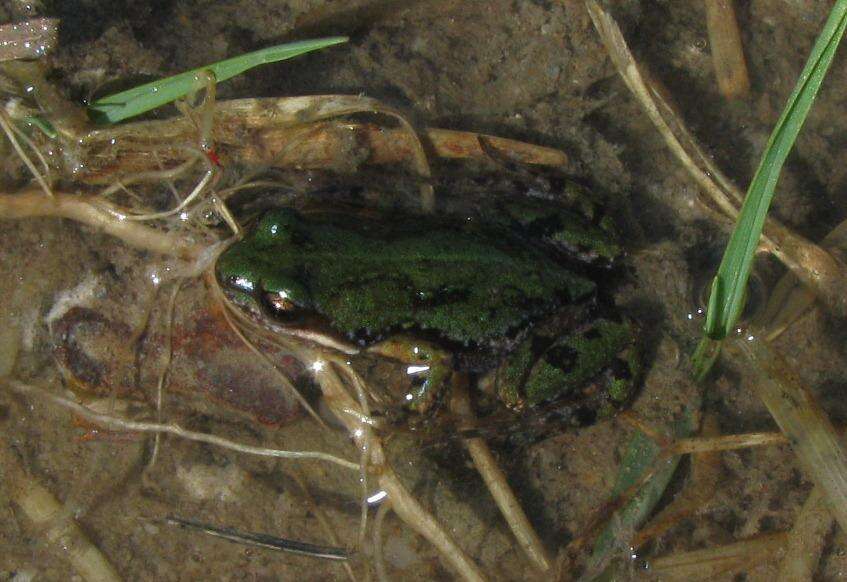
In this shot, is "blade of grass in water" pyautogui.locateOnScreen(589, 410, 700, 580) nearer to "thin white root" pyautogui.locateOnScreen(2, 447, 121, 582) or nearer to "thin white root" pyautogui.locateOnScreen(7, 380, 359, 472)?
"thin white root" pyautogui.locateOnScreen(7, 380, 359, 472)

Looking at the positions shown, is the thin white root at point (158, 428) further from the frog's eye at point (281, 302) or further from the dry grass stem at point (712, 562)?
the dry grass stem at point (712, 562)

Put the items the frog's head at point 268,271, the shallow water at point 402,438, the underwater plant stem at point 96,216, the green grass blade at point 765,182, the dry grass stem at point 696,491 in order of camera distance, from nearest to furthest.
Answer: the green grass blade at point 765,182 → the frog's head at point 268,271 → the underwater plant stem at point 96,216 → the shallow water at point 402,438 → the dry grass stem at point 696,491

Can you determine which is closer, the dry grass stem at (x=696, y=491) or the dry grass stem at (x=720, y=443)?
the dry grass stem at (x=720, y=443)

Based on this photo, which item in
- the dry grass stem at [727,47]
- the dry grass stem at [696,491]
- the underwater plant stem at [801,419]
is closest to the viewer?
the underwater plant stem at [801,419]

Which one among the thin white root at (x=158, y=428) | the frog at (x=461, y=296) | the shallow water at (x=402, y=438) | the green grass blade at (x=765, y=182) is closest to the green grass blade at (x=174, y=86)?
the shallow water at (x=402, y=438)

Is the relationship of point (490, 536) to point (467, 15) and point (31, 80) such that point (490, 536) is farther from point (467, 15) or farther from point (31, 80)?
point (31, 80)
